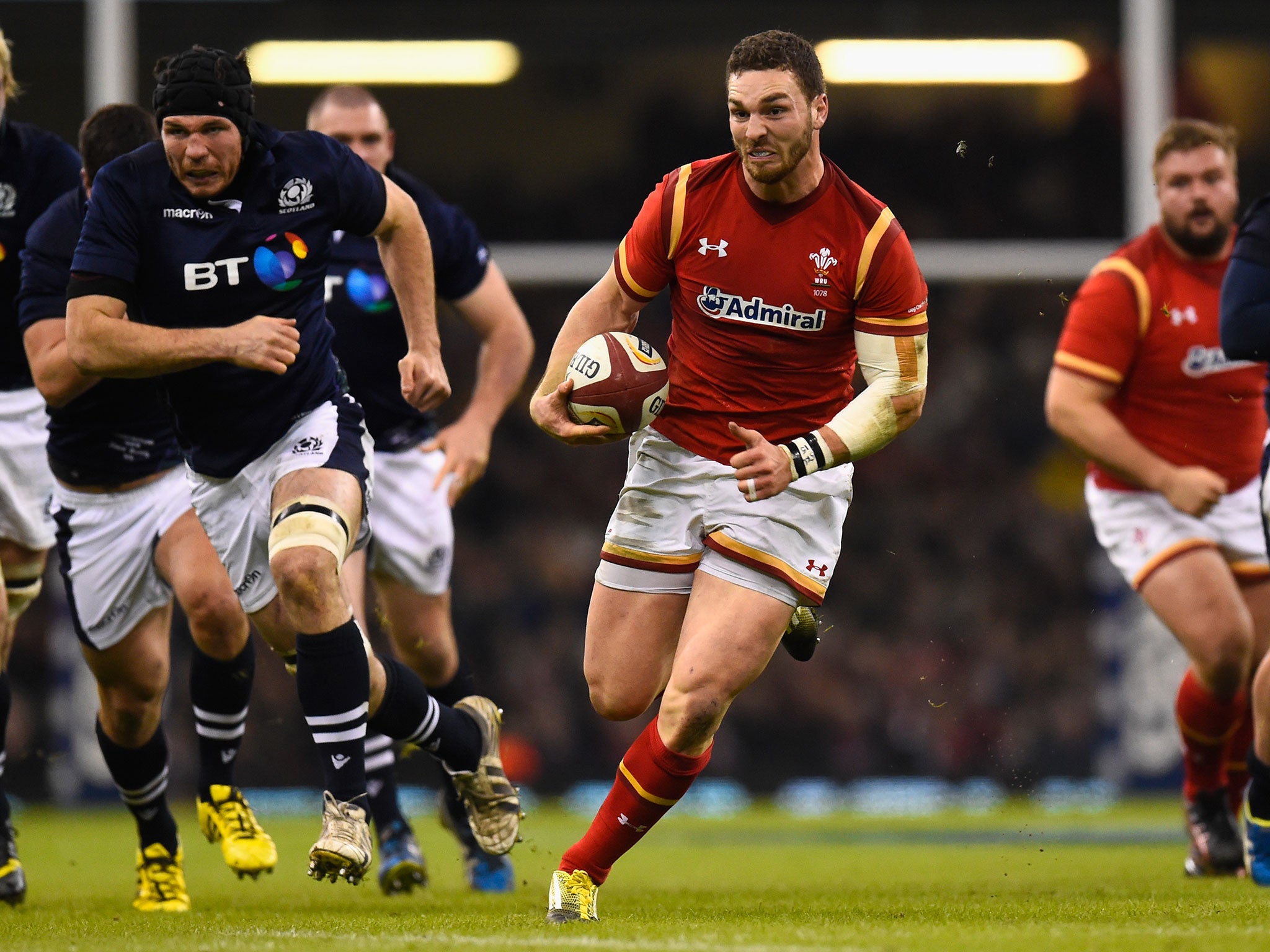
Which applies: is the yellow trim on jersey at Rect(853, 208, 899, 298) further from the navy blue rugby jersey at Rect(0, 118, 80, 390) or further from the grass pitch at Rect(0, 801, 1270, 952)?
the navy blue rugby jersey at Rect(0, 118, 80, 390)

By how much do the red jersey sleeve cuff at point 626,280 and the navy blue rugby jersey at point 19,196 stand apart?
2370 mm

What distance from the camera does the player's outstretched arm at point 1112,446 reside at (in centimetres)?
646

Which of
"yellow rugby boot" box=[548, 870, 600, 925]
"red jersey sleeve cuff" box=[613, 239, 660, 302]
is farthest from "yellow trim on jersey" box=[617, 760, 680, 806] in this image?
"red jersey sleeve cuff" box=[613, 239, 660, 302]

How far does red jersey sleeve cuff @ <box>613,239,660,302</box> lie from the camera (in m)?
5.29

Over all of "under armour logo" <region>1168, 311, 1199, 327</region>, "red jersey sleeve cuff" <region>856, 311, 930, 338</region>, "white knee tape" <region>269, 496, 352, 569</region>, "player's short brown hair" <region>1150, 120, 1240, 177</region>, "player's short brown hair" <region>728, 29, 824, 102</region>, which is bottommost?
"white knee tape" <region>269, 496, 352, 569</region>

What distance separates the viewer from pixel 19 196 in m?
6.42

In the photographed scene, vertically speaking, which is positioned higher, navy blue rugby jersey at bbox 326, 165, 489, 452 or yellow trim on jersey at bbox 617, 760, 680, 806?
navy blue rugby jersey at bbox 326, 165, 489, 452

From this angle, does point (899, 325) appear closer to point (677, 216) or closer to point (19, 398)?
point (677, 216)

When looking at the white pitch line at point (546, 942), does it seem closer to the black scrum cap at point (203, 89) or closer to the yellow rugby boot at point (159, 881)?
the yellow rugby boot at point (159, 881)

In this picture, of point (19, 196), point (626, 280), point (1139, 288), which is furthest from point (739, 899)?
point (19, 196)

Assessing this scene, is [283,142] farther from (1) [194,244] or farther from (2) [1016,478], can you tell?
(2) [1016,478]

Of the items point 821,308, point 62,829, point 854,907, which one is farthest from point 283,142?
point 62,829

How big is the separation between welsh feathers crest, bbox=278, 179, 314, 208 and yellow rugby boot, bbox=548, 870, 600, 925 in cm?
214

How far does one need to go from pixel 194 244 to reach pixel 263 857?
200 centimetres
